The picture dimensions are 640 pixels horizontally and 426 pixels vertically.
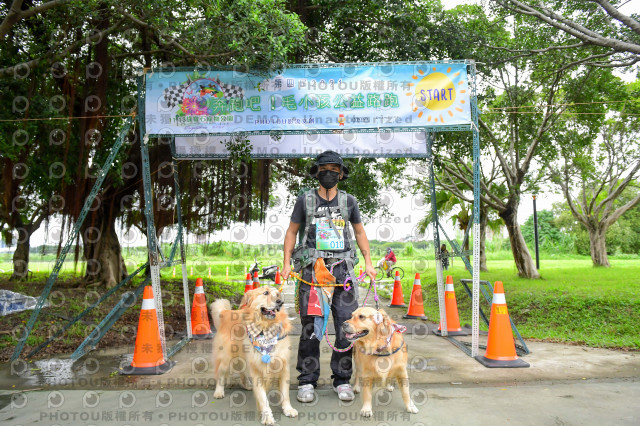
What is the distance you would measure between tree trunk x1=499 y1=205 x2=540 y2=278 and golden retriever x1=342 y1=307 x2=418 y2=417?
1207 cm

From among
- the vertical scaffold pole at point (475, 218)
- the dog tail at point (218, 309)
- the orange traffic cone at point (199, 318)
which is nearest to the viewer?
the dog tail at point (218, 309)

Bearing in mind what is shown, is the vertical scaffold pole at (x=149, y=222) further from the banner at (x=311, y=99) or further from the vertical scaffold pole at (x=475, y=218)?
the vertical scaffold pole at (x=475, y=218)

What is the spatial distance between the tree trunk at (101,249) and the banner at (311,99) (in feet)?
20.3

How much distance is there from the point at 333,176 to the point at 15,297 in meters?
7.42

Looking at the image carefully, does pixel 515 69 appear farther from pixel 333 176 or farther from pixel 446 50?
pixel 333 176

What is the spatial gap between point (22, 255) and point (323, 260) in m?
16.6

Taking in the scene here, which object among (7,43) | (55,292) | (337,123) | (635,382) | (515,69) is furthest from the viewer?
(515,69)

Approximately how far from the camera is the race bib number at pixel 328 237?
13.3 ft

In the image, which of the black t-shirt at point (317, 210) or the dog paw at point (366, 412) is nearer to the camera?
the dog paw at point (366, 412)

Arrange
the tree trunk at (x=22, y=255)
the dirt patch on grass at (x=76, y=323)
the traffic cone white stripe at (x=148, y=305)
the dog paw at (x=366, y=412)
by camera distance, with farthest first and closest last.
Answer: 1. the tree trunk at (x=22, y=255)
2. the dirt patch on grass at (x=76, y=323)
3. the traffic cone white stripe at (x=148, y=305)
4. the dog paw at (x=366, y=412)

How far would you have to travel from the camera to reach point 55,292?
9.78 m

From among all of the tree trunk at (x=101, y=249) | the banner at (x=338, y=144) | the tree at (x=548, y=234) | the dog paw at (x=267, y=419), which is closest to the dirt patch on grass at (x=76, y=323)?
the tree trunk at (x=101, y=249)

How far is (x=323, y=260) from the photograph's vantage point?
4023 millimetres

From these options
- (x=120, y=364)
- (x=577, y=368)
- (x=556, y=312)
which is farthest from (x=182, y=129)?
(x=556, y=312)
